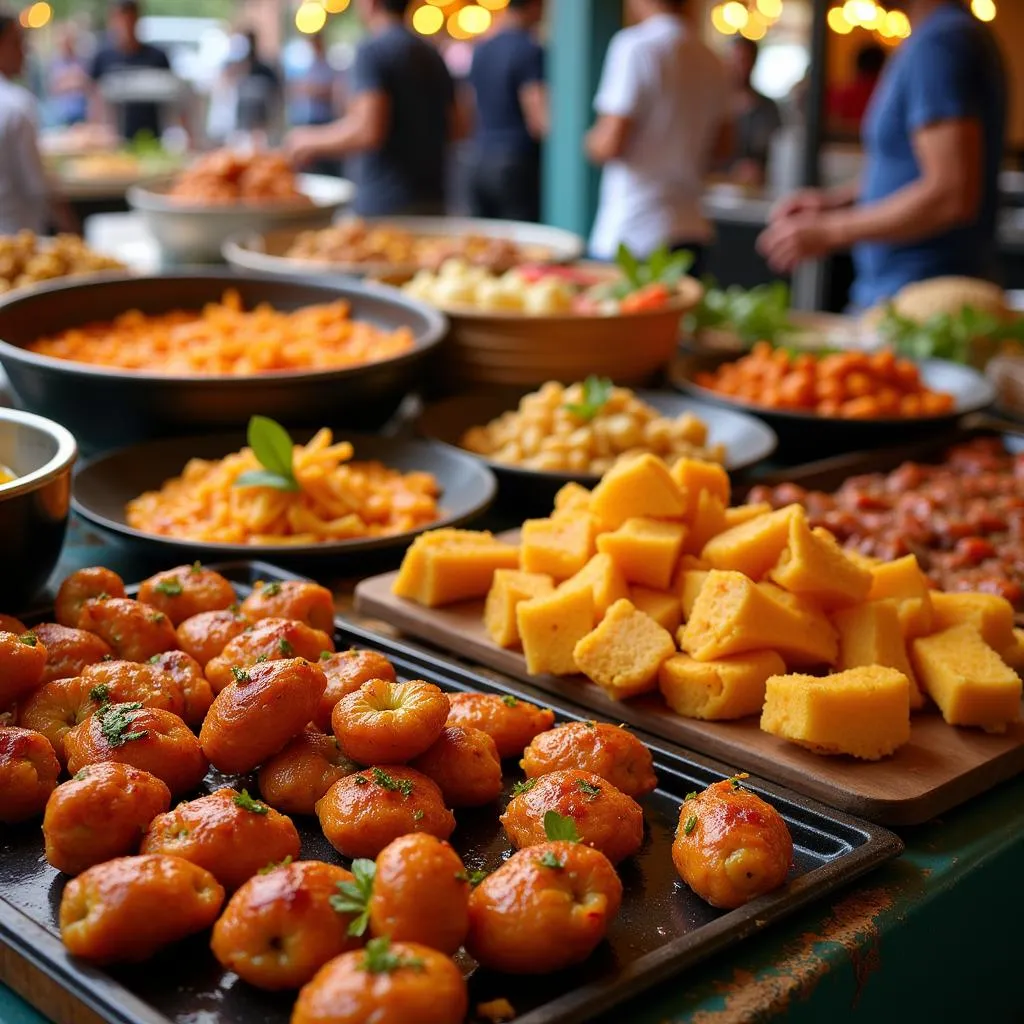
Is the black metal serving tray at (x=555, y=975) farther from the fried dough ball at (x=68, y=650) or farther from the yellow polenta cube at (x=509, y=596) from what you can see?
the yellow polenta cube at (x=509, y=596)

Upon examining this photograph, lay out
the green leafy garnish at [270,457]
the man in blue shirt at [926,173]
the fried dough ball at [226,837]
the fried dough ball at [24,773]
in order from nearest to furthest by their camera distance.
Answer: the fried dough ball at [226,837]
the fried dough ball at [24,773]
the green leafy garnish at [270,457]
the man in blue shirt at [926,173]

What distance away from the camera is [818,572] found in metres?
1.69

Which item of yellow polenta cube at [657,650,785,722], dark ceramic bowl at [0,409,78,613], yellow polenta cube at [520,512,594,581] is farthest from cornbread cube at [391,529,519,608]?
dark ceramic bowl at [0,409,78,613]

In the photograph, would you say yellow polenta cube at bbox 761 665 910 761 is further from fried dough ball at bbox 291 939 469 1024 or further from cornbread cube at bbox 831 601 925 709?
fried dough ball at bbox 291 939 469 1024

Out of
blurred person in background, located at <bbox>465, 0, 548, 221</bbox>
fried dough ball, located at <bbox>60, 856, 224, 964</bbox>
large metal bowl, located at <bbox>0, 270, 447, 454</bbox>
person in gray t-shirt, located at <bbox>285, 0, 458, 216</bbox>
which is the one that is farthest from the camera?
blurred person in background, located at <bbox>465, 0, 548, 221</bbox>

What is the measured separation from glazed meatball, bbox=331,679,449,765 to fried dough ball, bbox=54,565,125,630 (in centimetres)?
52

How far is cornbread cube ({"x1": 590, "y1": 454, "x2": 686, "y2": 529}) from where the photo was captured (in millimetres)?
1848

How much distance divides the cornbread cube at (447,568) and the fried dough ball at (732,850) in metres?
0.74

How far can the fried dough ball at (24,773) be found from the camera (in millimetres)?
1325

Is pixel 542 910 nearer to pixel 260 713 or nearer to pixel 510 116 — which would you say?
pixel 260 713

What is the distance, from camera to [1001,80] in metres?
4.36

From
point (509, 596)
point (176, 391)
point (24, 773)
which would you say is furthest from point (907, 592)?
point (176, 391)

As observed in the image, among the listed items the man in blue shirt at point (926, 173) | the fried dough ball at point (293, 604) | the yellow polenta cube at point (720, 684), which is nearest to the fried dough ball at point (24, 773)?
the fried dough ball at point (293, 604)

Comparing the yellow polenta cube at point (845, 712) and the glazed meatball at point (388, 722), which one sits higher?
the glazed meatball at point (388, 722)
